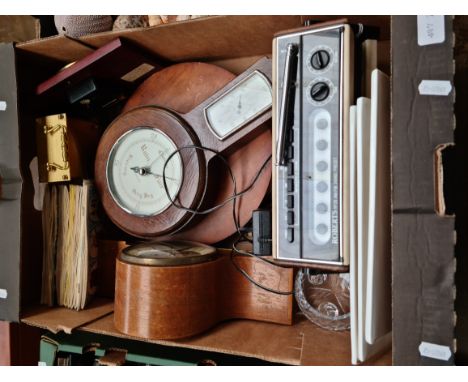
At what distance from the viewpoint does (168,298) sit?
981mm

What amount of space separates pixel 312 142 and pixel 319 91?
104 mm

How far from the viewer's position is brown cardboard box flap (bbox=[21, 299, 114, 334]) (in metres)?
1.11

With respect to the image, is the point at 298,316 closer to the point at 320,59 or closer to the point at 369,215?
the point at 369,215

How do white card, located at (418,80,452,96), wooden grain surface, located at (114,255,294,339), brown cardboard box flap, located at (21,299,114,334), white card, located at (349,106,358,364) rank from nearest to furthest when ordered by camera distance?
1. white card, located at (418,80,452,96)
2. white card, located at (349,106,358,364)
3. wooden grain surface, located at (114,255,294,339)
4. brown cardboard box flap, located at (21,299,114,334)

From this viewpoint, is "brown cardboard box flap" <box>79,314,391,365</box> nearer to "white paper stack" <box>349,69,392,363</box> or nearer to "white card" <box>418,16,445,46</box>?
"white paper stack" <box>349,69,392,363</box>

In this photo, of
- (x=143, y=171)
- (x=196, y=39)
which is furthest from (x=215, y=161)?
(x=196, y=39)

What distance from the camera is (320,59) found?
2.89ft

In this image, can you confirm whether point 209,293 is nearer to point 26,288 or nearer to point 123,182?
point 123,182

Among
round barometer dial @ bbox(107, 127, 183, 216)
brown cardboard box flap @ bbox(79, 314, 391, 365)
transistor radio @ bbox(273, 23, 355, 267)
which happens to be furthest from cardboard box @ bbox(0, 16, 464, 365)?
round barometer dial @ bbox(107, 127, 183, 216)

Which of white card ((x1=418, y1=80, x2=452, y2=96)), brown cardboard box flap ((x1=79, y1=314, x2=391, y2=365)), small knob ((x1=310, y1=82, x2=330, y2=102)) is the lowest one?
brown cardboard box flap ((x1=79, y1=314, x2=391, y2=365))

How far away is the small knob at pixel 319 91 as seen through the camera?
34.4 inches

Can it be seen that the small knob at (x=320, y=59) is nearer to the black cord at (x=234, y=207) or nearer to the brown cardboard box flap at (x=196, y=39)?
the brown cardboard box flap at (x=196, y=39)

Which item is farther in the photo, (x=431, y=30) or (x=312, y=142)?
(x=312, y=142)

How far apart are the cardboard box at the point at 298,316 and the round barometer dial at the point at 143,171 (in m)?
0.24
